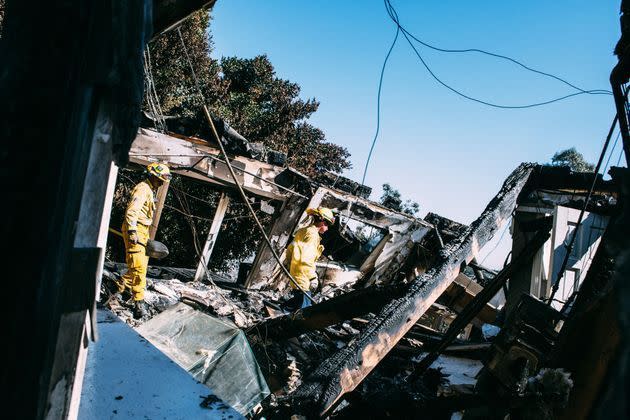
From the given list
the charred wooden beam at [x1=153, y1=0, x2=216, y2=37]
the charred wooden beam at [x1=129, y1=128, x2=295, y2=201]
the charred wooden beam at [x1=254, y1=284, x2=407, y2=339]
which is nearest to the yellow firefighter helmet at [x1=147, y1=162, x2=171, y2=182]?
the charred wooden beam at [x1=129, y1=128, x2=295, y2=201]

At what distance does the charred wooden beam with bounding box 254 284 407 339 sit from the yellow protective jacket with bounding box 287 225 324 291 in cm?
217

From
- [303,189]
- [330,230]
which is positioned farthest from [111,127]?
[330,230]

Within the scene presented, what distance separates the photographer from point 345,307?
3.38 metres

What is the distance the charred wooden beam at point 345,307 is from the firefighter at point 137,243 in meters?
3.08

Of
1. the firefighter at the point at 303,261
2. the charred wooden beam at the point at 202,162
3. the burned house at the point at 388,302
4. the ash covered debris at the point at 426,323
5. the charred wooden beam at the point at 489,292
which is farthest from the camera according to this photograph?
the charred wooden beam at the point at 202,162

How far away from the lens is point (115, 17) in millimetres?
817

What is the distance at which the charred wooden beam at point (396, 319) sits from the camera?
256 centimetres

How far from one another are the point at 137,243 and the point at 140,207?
597mm

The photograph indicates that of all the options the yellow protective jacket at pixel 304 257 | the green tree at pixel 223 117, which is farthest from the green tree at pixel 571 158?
the yellow protective jacket at pixel 304 257

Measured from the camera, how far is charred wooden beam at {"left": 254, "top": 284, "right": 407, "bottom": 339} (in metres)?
3.27

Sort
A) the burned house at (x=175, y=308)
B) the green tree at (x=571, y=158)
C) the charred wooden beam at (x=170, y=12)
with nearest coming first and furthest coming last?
the burned house at (x=175, y=308) → the charred wooden beam at (x=170, y=12) → the green tree at (x=571, y=158)

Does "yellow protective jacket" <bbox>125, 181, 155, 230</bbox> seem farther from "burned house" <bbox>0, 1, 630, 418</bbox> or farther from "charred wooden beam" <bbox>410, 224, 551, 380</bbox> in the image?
"charred wooden beam" <bbox>410, 224, 551, 380</bbox>

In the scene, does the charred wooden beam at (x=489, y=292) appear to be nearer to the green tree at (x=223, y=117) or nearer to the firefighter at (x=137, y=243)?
the firefighter at (x=137, y=243)

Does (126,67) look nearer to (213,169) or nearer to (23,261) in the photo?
(23,261)
